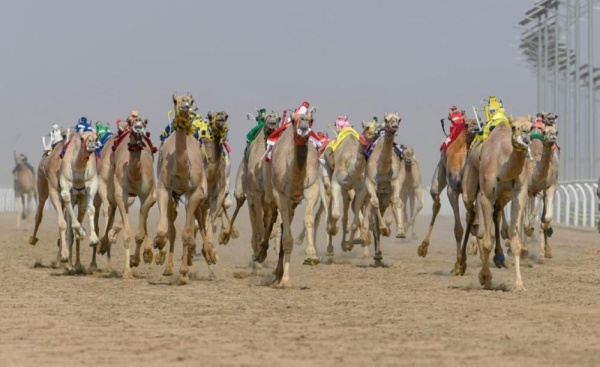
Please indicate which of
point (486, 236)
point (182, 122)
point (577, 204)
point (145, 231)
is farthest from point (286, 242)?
point (577, 204)

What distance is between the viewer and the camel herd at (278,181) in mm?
15961

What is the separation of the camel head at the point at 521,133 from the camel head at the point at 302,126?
7.37ft

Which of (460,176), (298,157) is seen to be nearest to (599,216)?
(460,176)

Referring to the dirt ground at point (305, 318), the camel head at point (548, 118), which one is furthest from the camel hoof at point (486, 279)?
the camel head at point (548, 118)

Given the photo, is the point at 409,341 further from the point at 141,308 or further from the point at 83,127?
the point at 83,127

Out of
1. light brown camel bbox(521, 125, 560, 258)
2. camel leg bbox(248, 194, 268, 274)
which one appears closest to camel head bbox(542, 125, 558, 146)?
light brown camel bbox(521, 125, 560, 258)

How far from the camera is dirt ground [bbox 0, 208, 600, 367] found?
9.57 m

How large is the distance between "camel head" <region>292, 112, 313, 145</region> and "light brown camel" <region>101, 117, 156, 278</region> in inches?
99.9

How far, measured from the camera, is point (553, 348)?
9.98 metres

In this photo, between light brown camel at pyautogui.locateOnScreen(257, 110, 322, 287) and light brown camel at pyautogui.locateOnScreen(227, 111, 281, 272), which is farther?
light brown camel at pyautogui.locateOnScreen(227, 111, 281, 272)

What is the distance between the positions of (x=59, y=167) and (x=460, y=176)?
222 inches

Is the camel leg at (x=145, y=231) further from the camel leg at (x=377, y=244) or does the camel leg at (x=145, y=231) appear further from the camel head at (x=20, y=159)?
the camel head at (x=20, y=159)

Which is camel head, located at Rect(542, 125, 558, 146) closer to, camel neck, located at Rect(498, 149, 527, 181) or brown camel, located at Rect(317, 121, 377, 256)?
brown camel, located at Rect(317, 121, 377, 256)

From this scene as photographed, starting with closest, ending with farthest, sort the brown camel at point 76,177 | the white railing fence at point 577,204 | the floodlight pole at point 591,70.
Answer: the brown camel at point 76,177 < the white railing fence at point 577,204 < the floodlight pole at point 591,70
